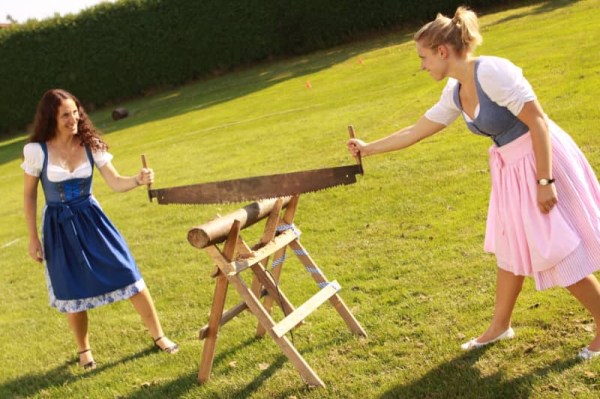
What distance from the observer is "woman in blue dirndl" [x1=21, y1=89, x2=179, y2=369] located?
5.95 m

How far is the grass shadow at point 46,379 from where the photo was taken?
6.04 meters

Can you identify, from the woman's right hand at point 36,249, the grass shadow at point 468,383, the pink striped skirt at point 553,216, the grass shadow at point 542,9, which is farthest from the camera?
the grass shadow at point 542,9

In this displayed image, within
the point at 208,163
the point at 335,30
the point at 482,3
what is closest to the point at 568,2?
the point at 482,3

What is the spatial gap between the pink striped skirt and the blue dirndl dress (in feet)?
11.0

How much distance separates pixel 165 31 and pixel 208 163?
2012 centimetres

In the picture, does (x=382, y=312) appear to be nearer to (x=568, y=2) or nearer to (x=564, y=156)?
(x=564, y=156)

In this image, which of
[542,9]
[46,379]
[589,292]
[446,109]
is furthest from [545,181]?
[542,9]

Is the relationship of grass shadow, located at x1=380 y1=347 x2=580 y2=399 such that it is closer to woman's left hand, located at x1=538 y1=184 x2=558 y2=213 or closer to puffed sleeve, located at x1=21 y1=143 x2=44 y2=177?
woman's left hand, located at x1=538 y1=184 x2=558 y2=213

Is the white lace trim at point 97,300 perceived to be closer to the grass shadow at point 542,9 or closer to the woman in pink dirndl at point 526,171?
the woman in pink dirndl at point 526,171

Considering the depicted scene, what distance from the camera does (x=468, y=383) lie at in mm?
4512

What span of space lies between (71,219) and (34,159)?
593 millimetres

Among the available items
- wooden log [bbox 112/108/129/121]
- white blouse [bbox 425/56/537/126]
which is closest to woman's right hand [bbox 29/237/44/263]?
white blouse [bbox 425/56/537/126]

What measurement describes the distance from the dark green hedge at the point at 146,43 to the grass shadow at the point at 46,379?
26709 mm

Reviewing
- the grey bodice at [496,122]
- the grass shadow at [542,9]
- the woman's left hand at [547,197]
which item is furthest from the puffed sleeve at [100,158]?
the grass shadow at [542,9]
